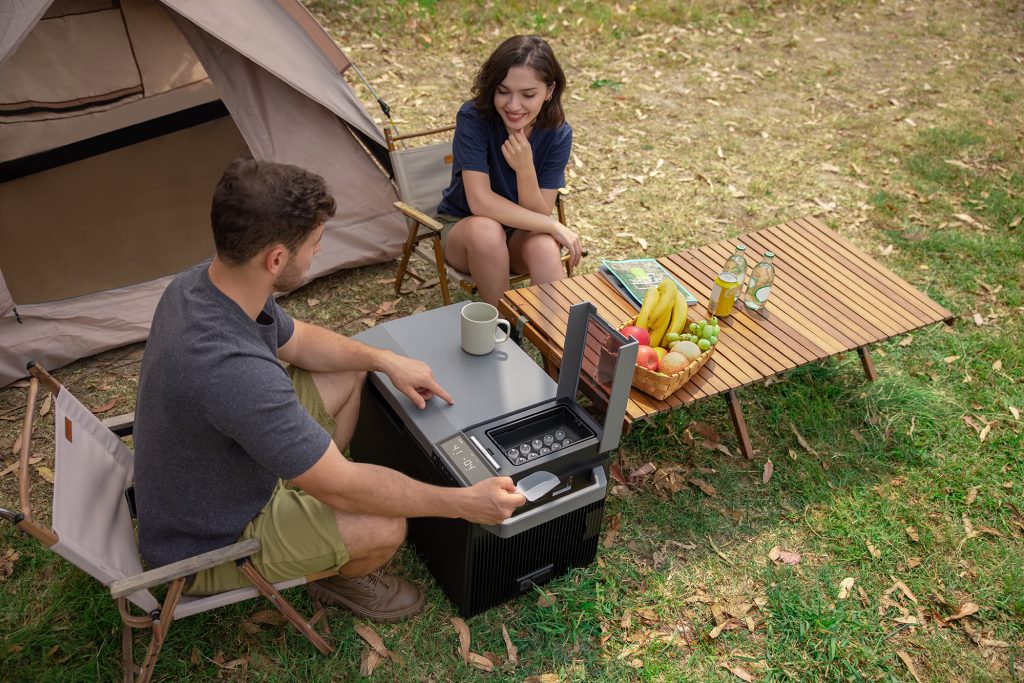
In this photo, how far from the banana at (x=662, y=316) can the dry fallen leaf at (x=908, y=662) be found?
5.19 ft

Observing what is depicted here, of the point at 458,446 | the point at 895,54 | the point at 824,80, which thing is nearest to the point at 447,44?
the point at 824,80

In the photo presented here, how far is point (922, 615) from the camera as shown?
3219 millimetres

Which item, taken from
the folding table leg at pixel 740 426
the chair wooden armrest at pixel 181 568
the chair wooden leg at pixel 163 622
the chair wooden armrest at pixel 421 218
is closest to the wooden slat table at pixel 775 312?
the folding table leg at pixel 740 426

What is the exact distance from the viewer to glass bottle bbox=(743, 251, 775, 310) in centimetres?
374

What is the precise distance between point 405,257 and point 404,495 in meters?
2.29

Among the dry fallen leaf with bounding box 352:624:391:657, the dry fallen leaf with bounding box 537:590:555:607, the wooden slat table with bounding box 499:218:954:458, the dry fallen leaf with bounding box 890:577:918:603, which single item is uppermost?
the wooden slat table with bounding box 499:218:954:458

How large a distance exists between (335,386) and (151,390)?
82 centimetres

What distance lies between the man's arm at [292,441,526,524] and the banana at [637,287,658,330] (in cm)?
125

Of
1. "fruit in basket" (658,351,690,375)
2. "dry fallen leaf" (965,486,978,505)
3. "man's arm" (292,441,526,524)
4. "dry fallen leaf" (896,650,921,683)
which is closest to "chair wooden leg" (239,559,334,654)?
"man's arm" (292,441,526,524)

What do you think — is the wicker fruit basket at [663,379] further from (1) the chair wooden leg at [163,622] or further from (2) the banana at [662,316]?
(1) the chair wooden leg at [163,622]

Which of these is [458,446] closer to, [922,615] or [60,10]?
[922,615]

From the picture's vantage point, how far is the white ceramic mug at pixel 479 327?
3.03 meters

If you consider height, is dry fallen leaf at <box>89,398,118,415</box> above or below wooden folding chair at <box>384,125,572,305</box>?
below

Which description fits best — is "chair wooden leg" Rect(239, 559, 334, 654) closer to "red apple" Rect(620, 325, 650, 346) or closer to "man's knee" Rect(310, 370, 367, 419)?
"man's knee" Rect(310, 370, 367, 419)
